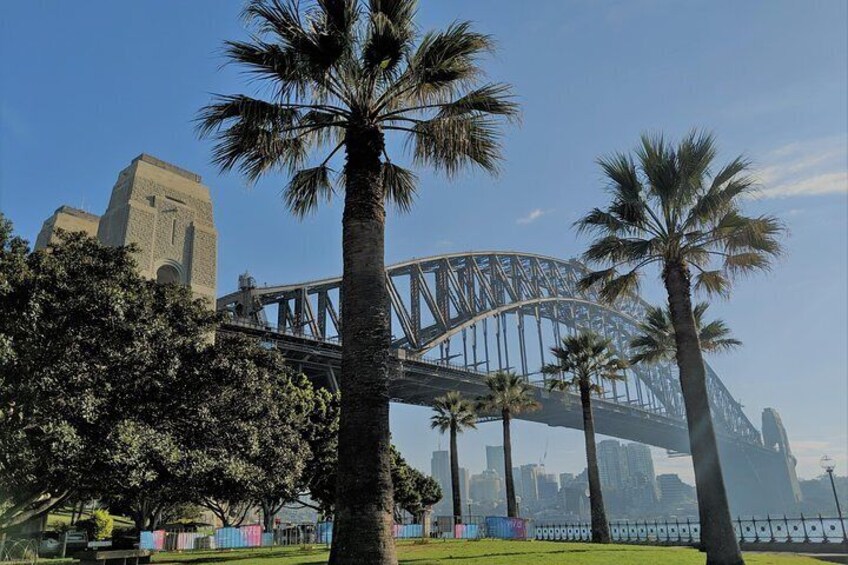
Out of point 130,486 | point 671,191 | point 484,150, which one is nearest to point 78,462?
point 130,486

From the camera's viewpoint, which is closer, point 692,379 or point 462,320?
point 692,379

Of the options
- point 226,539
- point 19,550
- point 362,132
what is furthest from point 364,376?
point 226,539

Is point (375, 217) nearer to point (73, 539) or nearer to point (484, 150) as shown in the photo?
point (484, 150)

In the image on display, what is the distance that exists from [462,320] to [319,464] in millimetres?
59214

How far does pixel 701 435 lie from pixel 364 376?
1050 centimetres

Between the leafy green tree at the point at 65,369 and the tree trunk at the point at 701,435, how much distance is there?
15.2m

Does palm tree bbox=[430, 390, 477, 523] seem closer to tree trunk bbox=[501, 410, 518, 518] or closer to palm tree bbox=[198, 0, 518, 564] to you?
tree trunk bbox=[501, 410, 518, 518]

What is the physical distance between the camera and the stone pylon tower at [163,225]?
42.4 m

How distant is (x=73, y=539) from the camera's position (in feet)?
110

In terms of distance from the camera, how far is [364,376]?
34.6 feet

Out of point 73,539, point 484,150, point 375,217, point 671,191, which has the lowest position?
point 73,539

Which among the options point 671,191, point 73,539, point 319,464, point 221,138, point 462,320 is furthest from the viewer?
point 462,320

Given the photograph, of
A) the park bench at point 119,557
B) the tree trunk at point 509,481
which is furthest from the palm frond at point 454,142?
the tree trunk at point 509,481

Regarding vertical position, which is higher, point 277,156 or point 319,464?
point 277,156
